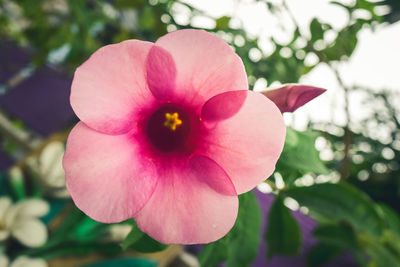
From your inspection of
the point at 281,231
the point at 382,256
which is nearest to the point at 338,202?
the point at 281,231

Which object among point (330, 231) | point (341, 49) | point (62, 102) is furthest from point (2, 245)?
point (62, 102)

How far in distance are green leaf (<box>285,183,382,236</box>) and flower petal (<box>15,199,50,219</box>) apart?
607 mm

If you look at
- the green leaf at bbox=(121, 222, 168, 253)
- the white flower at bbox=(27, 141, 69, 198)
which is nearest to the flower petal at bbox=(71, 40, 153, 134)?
the green leaf at bbox=(121, 222, 168, 253)

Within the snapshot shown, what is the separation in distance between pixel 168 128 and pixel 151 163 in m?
0.06

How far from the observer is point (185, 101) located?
1.08 ft

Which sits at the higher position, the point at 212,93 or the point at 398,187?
the point at 212,93

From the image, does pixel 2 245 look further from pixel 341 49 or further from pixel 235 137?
pixel 341 49

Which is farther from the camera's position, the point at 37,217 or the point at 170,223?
the point at 37,217

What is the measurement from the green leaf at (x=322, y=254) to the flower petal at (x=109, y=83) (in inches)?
32.5

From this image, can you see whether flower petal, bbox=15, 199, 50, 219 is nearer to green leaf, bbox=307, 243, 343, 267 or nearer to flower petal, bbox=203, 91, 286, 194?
flower petal, bbox=203, 91, 286, 194

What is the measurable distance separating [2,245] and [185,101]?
0.66m

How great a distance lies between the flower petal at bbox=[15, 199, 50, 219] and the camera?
0.75 metres

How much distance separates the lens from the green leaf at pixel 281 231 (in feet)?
1.96

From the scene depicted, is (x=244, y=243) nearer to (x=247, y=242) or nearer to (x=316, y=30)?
(x=247, y=242)
